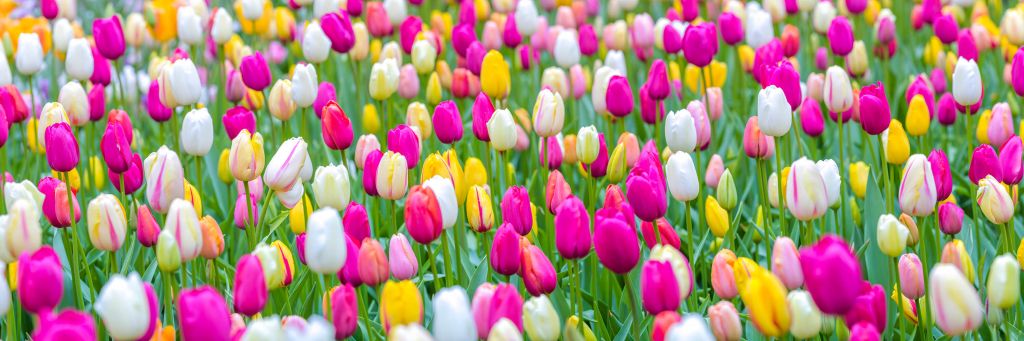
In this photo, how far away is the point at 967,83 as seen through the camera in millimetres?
3055

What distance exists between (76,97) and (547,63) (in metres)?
2.49

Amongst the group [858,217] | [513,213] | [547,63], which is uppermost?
[547,63]

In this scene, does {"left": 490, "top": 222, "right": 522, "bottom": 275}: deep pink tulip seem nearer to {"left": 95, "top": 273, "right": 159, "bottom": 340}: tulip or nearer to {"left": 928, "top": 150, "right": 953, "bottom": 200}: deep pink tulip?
{"left": 95, "top": 273, "right": 159, "bottom": 340}: tulip

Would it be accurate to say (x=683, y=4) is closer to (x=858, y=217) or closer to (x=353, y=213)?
(x=858, y=217)

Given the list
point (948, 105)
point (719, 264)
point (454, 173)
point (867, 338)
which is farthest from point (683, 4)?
point (867, 338)

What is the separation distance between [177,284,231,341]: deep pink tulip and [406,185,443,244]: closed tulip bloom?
55 centimetres

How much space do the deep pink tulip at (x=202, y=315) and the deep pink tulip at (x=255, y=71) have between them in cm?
189

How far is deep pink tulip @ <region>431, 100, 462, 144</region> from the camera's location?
2.94m

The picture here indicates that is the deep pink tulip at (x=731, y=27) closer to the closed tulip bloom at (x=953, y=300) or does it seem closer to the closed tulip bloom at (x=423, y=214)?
the closed tulip bloom at (x=423, y=214)

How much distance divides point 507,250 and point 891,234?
645mm

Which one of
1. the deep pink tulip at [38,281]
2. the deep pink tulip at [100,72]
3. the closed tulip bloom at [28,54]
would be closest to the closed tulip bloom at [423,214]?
the deep pink tulip at [38,281]

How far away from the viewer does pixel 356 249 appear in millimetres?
2127

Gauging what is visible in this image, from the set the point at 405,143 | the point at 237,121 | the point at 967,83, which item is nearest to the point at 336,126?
the point at 405,143

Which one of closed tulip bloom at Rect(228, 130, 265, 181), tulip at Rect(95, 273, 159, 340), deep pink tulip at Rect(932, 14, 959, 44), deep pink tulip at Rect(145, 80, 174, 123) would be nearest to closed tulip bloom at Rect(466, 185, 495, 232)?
closed tulip bloom at Rect(228, 130, 265, 181)
